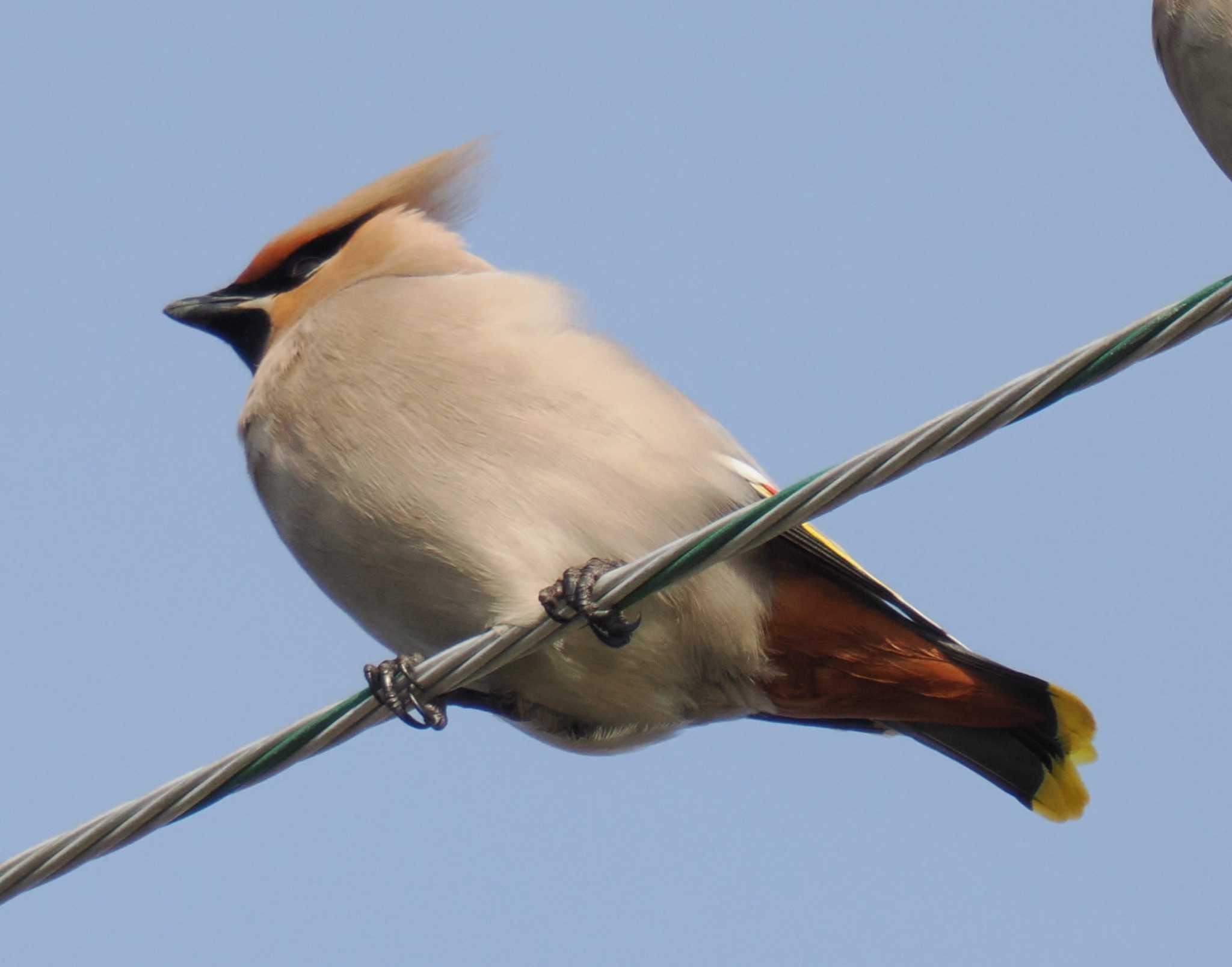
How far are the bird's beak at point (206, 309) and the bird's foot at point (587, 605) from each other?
192 centimetres

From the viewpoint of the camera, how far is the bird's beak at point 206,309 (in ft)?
19.6

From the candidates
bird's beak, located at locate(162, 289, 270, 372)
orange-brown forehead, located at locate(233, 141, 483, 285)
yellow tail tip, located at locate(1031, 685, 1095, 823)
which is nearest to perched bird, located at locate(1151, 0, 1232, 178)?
yellow tail tip, located at locate(1031, 685, 1095, 823)

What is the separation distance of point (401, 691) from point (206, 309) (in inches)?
81.7

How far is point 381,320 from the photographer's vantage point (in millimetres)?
4992

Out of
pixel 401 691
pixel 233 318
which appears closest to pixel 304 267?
pixel 233 318

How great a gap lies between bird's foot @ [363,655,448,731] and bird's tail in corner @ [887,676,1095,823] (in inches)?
55.4

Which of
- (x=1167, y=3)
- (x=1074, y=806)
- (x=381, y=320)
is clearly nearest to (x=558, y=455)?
(x=381, y=320)

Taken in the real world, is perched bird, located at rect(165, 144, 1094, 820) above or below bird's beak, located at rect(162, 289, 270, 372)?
below

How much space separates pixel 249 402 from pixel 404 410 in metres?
0.59

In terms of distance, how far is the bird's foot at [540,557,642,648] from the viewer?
162 inches

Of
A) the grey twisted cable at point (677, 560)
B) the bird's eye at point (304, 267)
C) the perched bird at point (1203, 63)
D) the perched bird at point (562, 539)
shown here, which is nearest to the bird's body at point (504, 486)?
the perched bird at point (562, 539)

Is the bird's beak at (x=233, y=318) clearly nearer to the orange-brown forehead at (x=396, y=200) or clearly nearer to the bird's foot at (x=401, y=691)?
the orange-brown forehead at (x=396, y=200)

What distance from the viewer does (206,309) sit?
6.03m

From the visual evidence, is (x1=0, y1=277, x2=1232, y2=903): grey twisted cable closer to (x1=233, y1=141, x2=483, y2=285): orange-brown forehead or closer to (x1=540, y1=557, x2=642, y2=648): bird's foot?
(x1=540, y1=557, x2=642, y2=648): bird's foot
